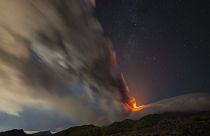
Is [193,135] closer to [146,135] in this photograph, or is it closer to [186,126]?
[186,126]

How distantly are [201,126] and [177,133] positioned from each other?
1108 cm

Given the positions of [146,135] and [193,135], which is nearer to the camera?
[193,135]

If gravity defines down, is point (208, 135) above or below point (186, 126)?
below

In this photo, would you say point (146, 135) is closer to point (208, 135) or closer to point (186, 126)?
point (186, 126)

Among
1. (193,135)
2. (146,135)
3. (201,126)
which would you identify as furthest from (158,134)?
(201,126)

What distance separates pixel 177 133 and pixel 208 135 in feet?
28.0

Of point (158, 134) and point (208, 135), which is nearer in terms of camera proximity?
point (208, 135)

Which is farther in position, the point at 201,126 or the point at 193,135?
the point at 201,126

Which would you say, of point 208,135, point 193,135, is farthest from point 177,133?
point 208,135

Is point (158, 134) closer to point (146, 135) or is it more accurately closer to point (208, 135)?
point (146, 135)

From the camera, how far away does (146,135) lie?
230 ft

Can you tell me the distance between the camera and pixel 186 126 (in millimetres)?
69812

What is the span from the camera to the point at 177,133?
62.8 meters

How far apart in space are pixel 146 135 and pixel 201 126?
18023 mm
